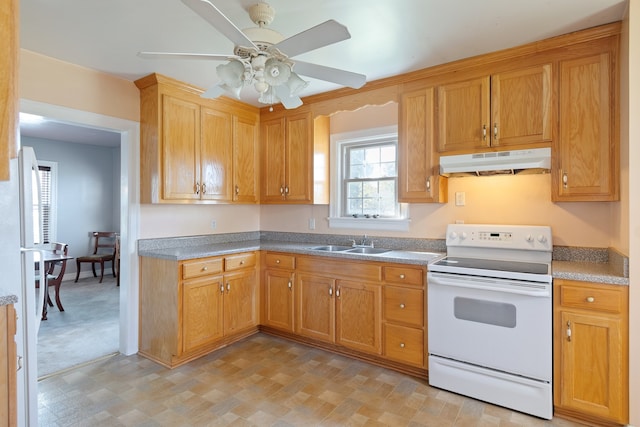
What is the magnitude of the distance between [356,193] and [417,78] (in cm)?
132

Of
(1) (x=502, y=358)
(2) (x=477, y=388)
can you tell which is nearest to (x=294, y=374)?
(2) (x=477, y=388)

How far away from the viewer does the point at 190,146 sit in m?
3.24

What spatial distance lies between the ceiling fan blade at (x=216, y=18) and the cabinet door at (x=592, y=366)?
239cm

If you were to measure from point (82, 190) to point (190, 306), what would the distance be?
496 centimetres

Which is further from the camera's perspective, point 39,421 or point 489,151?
point 489,151

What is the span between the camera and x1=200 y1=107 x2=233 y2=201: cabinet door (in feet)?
11.0

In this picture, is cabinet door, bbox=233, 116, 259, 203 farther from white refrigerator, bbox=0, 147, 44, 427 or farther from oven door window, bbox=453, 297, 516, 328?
oven door window, bbox=453, 297, 516, 328

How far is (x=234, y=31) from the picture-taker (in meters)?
1.51

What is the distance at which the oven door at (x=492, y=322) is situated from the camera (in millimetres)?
2137

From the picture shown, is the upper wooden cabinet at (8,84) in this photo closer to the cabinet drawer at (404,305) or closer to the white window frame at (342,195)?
the cabinet drawer at (404,305)

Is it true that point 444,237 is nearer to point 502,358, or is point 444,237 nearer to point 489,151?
point 489,151

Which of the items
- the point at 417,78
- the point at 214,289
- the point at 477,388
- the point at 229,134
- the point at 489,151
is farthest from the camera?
the point at 229,134

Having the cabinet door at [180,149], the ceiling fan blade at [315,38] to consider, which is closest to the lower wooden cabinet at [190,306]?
the cabinet door at [180,149]

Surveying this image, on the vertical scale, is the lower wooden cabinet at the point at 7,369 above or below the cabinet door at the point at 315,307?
above
